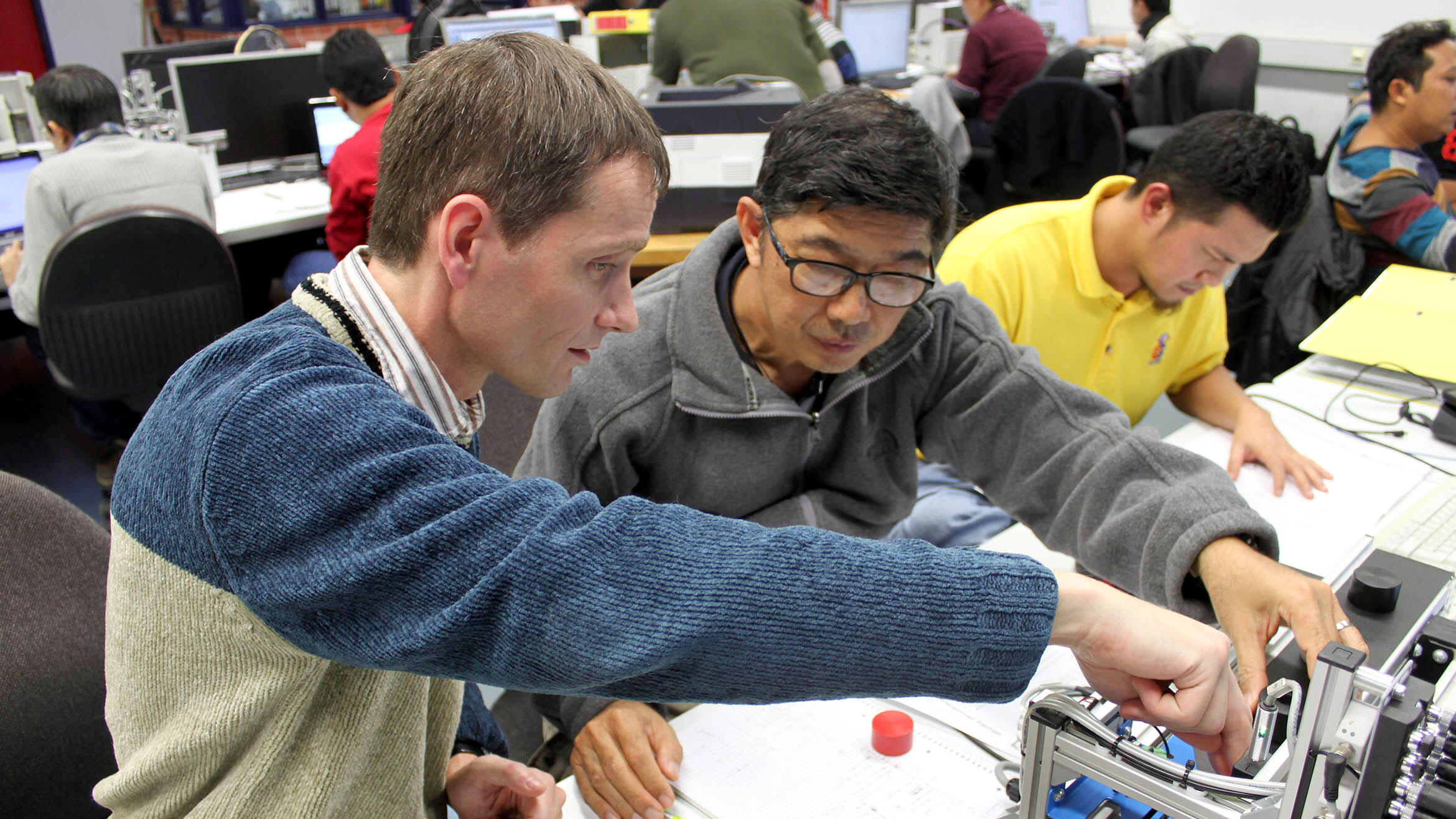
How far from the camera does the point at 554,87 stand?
2.38ft

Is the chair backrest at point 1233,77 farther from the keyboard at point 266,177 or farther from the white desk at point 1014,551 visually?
the keyboard at point 266,177

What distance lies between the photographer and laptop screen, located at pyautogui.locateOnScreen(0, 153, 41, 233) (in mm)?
3338

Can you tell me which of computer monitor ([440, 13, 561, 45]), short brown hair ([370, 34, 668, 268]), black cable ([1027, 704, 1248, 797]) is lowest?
black cable ([1027, 704, 1248, 797])

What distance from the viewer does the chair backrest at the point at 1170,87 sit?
5.14m

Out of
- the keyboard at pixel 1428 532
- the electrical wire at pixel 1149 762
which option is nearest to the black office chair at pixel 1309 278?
the keyboard at pixel 1428 532

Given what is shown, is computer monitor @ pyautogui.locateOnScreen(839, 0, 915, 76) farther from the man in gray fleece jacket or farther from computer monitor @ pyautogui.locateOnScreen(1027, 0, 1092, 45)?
the man in gray fleece jacket

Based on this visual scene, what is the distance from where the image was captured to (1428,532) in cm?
156

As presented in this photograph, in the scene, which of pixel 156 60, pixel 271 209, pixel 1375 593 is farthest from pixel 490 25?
pixel 1375 593

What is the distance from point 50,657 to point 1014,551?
1.25 meters

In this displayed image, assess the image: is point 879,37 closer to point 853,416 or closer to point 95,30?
point 853,416

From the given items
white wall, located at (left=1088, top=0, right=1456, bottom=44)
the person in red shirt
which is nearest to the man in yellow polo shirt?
the person in red shirt

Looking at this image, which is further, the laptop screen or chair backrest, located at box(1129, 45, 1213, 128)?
chair backrest, located at box(1129, 45, 1213, 128)

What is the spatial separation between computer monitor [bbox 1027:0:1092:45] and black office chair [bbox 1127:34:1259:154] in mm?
2241

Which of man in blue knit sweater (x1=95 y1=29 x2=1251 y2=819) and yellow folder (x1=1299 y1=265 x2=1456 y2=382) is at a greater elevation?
man in blue knit sweater (x1=95 y1=29 x2=1251 y2=819)
